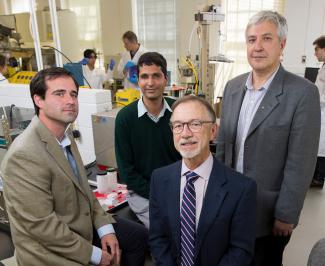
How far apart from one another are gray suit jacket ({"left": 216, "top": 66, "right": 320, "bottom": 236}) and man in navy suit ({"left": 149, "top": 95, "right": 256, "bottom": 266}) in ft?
0.79

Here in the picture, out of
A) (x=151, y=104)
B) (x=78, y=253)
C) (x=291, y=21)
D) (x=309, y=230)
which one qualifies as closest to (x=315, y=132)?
(x=151, y=104)

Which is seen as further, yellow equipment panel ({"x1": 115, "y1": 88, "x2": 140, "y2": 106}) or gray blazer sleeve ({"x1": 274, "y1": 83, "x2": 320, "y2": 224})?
yellow equipment panel ({"x1": 115, "y1": 88, "x2": 140, "y2": 106})

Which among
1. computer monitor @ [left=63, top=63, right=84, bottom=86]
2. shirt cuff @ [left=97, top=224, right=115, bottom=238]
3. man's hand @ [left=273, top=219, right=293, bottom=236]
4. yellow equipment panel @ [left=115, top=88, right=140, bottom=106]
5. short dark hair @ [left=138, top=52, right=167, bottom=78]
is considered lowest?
shirt cuff @ [left=97, top=224, right=115, bottom=238]

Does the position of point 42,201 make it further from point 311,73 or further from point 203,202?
point 311,73

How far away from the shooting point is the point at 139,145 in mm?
1816

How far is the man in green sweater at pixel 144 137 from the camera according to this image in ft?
5.84

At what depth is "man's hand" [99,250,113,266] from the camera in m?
1.49

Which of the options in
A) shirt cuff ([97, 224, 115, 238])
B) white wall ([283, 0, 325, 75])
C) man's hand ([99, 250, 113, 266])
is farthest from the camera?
white wall ([283, 0, 325, 75])

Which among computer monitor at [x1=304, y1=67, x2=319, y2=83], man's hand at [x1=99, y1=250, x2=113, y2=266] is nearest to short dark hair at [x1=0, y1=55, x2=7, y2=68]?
man's hand at [x1=99, y1=250, x2=113, y2=266]

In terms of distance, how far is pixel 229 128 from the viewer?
151cm

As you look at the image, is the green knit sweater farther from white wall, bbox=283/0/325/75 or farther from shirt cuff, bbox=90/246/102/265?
white wall, bbox=283/0/325/75

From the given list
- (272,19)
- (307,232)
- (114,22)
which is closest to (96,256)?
(272,19)

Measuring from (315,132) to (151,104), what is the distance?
36.6 inches

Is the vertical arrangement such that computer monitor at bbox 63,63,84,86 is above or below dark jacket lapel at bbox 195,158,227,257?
above
